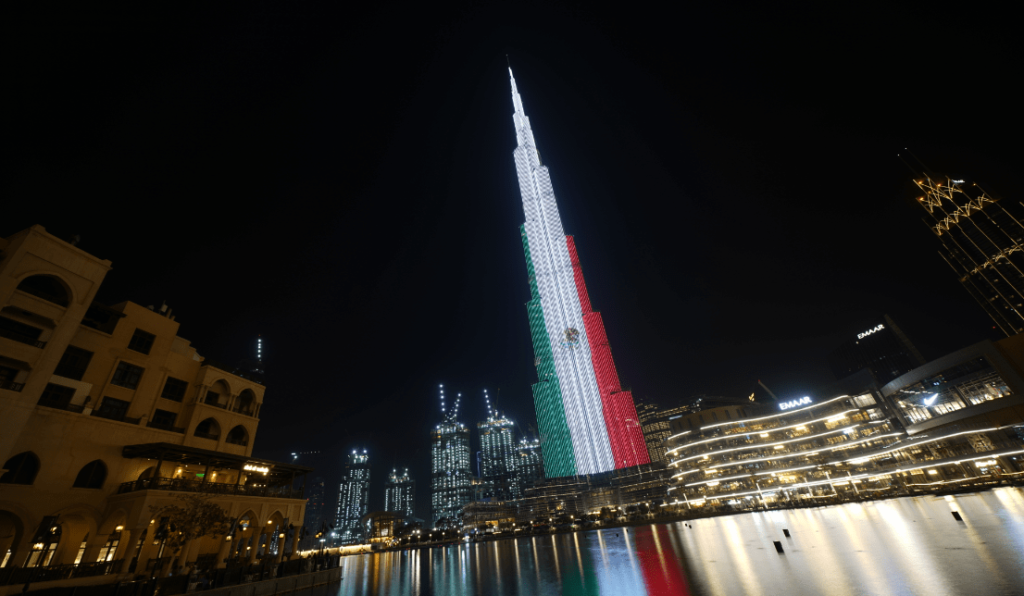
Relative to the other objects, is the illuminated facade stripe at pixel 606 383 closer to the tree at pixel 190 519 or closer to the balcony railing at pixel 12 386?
the tree at pixel 190 519

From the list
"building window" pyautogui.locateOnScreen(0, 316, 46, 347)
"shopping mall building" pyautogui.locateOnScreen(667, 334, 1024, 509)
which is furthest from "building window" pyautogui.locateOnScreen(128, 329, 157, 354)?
"shopping mall building" pyautogui.locateOnScreen(667, 334, 1024, 509)

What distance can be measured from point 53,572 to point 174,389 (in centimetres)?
1486

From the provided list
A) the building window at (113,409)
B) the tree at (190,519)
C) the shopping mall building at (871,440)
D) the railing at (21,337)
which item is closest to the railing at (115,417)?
the building window at (113,409)

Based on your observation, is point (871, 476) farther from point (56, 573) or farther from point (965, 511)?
point (56, 573)

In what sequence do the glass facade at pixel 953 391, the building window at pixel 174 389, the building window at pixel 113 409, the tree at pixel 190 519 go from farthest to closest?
the glass facade at pixel 953 391 < the building window at pixel 174 389 < the building window at pixel 113 409 < the tree at pixel 190 519

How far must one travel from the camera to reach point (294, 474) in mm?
37250

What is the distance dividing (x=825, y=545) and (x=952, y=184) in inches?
4401

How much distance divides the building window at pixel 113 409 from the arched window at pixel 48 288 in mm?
7777

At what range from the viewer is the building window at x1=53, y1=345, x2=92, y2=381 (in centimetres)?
2714

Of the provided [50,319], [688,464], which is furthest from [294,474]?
[688,464]

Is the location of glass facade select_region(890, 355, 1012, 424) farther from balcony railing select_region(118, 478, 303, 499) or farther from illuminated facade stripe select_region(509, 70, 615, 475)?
balcony railing select_region(118, 478, 303, 499)

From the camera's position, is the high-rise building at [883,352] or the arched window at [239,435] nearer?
the arched window at [239,435]

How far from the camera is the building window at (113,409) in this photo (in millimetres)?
28734

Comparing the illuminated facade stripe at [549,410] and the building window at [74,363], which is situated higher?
the illuminated facade stripe at [549,410]
